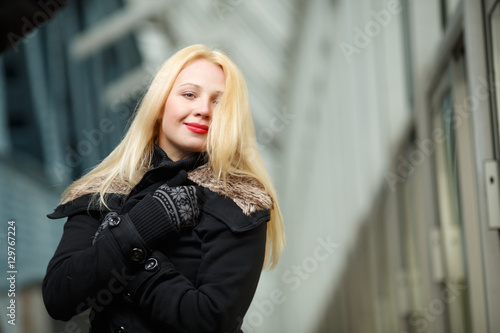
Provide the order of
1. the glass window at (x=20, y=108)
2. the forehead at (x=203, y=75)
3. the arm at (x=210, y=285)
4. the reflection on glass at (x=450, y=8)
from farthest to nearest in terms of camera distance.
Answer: the glass window at (x=20, y=108) → the reflection on glass at (x=450, y=8) → the forehead at (x=203, y=75) → the arm at (x=210, y=285)

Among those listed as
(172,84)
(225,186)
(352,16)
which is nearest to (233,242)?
(225,186)

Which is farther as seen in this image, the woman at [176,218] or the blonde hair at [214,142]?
the blonde hair at [214,142]

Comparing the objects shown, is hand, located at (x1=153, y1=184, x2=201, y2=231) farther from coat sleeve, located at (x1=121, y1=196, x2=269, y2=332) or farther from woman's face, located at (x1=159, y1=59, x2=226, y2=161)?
woman's face, located at (x1=159, y1=59, x2=226, y2=161)

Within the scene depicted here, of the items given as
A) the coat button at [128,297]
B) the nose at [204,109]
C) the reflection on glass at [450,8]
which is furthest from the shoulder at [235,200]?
the reflection on glass at [450,8]

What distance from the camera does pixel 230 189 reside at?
1.33 m

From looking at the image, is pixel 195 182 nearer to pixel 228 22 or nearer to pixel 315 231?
pixel 228 22

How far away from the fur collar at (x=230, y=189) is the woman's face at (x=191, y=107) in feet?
0.22

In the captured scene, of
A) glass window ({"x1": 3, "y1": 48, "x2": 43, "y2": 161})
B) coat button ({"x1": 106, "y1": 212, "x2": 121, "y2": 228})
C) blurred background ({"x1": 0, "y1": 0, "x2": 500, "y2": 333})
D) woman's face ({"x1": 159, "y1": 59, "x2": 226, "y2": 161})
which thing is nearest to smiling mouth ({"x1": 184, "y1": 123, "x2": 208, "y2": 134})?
woman's face ({"x1": 159, "y1": 59, "x2": 226, "y2": 161})

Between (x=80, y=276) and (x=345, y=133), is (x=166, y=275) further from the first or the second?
(x=345, y=133)

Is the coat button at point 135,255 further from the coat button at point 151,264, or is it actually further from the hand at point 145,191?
the hand at point 145,191

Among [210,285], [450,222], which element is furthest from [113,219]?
[450,222]

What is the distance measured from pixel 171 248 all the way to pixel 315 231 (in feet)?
35.3

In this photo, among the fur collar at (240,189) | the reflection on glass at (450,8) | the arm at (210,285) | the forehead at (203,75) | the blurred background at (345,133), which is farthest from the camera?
the reflection on glass at (450,8)

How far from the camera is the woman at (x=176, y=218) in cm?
121
